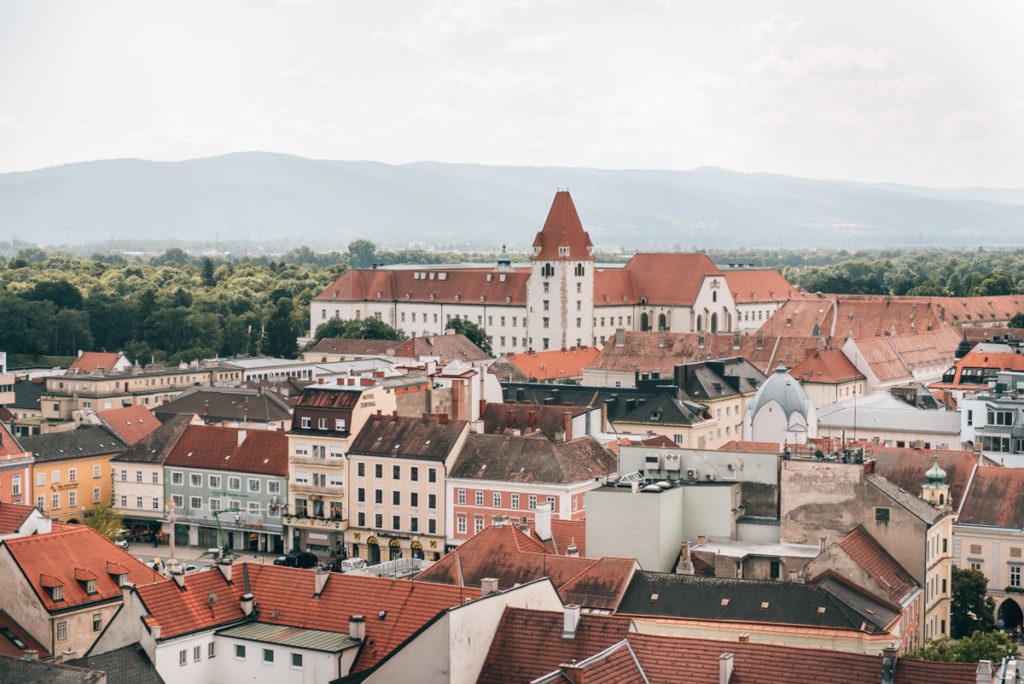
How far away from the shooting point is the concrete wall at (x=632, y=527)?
51.8 meters

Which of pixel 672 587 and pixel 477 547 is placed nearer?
pixel 672 587

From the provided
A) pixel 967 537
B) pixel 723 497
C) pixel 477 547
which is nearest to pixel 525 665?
pixel 477 547

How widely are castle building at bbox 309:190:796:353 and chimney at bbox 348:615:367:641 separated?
113 meters

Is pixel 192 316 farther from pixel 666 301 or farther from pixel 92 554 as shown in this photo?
pixel 92 554

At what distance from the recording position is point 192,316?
170250 millimetres

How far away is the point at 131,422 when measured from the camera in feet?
298

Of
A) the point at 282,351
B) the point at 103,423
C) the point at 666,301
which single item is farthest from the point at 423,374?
the point at 666,301

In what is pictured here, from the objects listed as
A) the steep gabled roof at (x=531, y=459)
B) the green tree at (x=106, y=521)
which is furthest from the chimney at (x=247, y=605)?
the green tree at (x=106, y=521)

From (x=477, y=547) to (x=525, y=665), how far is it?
553 inches

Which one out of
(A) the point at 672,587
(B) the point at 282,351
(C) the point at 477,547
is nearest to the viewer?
(A) the point at 672,587

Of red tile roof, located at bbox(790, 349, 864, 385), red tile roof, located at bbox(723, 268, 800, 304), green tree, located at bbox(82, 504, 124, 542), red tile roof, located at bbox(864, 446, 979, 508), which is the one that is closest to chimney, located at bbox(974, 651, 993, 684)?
red tile roof, located at bbox(864, 446, 979, 508)

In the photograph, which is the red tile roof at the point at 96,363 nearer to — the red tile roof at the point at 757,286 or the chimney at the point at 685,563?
the red tile roof at the point at 757,286

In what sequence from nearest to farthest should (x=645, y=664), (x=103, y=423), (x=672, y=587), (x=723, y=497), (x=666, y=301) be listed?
(x=645, y=664)
(x=672, y=587)
(x=723, y=497)
(x=103, y=423)
(x=666, y=301)

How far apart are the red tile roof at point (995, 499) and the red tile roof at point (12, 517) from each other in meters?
36.3
